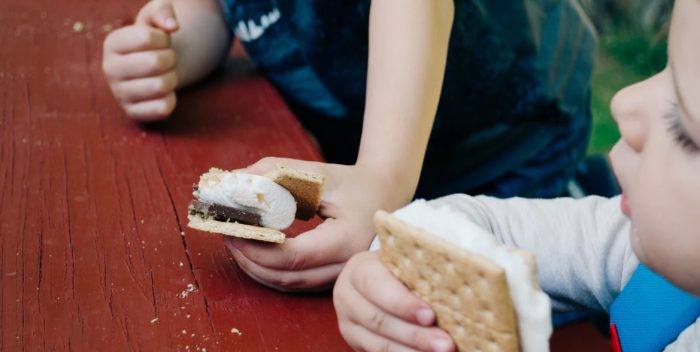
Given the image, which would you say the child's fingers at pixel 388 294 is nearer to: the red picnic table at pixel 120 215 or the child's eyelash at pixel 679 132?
the red picnic table at pixel 120 215

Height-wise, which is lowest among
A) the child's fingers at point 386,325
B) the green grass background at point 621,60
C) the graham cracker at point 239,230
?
the green grass background at point 621,60

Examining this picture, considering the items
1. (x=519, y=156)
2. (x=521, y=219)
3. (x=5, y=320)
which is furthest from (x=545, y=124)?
(x=5, y=320)

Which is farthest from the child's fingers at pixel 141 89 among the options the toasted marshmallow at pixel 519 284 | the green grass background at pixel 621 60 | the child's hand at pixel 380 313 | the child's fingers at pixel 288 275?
the green grass background at pixel 621 60

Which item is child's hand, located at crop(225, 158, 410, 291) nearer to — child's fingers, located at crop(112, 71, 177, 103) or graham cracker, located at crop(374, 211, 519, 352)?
graham cracker, located at crop(374, 211, 519, 352)

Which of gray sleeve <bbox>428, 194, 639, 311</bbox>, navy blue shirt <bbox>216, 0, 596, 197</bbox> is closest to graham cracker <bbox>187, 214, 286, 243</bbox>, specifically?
gray sleeve <bbox>428, 194, 639, 311</bbox>

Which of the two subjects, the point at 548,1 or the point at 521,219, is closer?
the point at 521,219

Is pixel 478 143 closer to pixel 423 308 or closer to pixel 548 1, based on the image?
pixel 548 1
